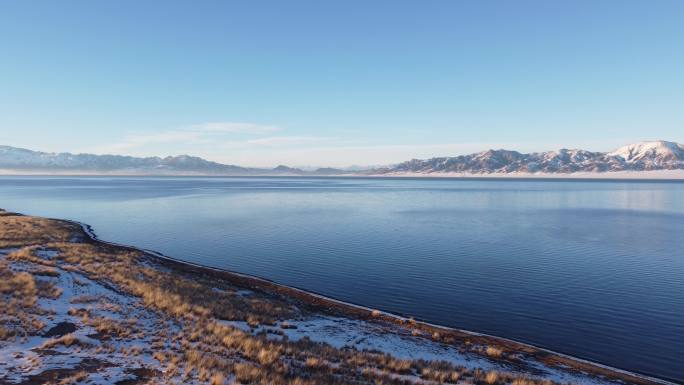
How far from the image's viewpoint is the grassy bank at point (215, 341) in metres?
12.1

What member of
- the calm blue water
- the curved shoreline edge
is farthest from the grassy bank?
the calm blue water

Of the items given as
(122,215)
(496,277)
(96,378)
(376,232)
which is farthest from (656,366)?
(122,215)

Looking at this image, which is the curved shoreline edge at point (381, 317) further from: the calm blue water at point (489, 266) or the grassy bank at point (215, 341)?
the calm blue water at point (489, 266)

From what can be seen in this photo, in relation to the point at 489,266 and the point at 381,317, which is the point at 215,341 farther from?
the point at 489,266

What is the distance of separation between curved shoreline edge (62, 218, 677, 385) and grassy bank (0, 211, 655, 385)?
111mm

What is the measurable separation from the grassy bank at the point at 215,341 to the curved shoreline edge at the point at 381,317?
0.11 m

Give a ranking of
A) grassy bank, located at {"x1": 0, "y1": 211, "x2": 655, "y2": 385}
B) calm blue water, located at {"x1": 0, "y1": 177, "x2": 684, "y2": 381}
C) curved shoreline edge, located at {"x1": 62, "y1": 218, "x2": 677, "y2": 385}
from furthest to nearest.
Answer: calm blue water, located at {"x1": 0, "y1": 177, "x2": 684, "y2": 381}, curved shoreline edge, located at {"x1": 62, "y1": 218, "x2": 677, "y2": 385}, grassy bank, located at {"x1": 0, "y1": 211, "x2": 655, "y2": 385}

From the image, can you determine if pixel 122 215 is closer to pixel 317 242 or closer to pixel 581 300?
pixel 317 242

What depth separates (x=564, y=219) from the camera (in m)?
67.6

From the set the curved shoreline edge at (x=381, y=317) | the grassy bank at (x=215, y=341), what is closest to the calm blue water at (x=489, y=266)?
the curved shoreline edge at (x=381, y=317)

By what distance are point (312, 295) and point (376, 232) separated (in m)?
26.9

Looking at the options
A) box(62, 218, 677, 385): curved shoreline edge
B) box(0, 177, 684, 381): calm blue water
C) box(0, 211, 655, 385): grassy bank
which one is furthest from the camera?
box(0, 177, 684, 381): calm blue water

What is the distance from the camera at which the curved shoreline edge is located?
52.7 feet

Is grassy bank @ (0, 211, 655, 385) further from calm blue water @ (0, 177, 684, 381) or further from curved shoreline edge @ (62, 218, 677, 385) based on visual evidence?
calm blue water @ (0, 177, 684, 381)
